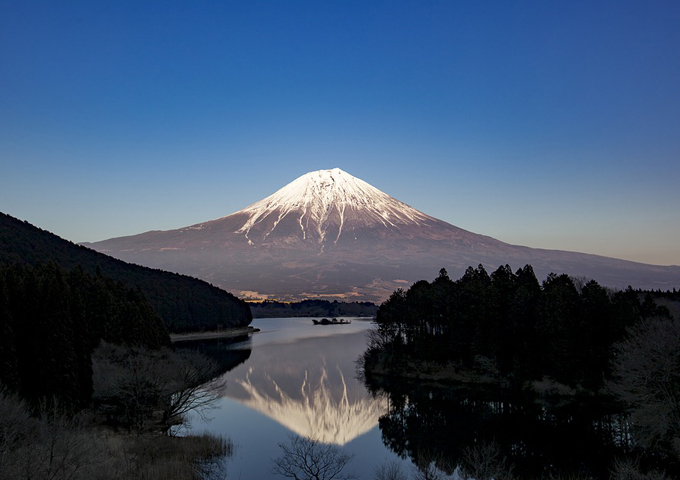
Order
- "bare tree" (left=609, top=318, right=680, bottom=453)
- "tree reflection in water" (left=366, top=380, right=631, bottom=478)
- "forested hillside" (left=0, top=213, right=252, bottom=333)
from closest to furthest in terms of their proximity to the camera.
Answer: "bare tree" (left=609, top=318, right=680, bottom=453) < "tree reflection in water" (left=366, top=380, right=631, bottom=478) < "forested hillside" (left=0, top=213, right=252, bottom=333)

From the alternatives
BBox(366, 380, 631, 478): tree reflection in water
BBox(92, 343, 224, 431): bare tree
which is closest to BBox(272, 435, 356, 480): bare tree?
BBox(366, 380, 631, 478): tree reflection in water

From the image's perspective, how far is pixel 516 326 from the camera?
52.8 meters

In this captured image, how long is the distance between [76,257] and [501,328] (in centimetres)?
8545

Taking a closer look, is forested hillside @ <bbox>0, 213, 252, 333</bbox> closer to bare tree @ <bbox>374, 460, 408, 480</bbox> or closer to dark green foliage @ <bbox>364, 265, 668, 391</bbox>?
dark green foliage @ <bbox>364, 265, 668, 391</bbox>

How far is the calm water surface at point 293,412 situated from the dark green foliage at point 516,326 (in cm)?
834

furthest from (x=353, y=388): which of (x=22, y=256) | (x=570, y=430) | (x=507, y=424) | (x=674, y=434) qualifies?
(x=22, y=256)

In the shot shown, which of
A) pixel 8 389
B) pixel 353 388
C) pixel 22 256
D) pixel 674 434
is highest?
pixel 22 256

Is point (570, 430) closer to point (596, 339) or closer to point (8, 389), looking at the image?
point (596, 339)

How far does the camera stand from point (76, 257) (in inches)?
4230

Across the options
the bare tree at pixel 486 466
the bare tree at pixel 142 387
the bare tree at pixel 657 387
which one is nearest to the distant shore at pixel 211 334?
the bare tree at pixel 142 387

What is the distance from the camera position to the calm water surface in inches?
1201

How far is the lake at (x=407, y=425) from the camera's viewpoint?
28609 millimetres

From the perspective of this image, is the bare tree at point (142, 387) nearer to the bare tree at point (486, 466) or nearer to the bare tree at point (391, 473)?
the bare tree at point (391, 473)

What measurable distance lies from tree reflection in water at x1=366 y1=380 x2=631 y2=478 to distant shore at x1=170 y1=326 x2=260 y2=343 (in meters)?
64.9
